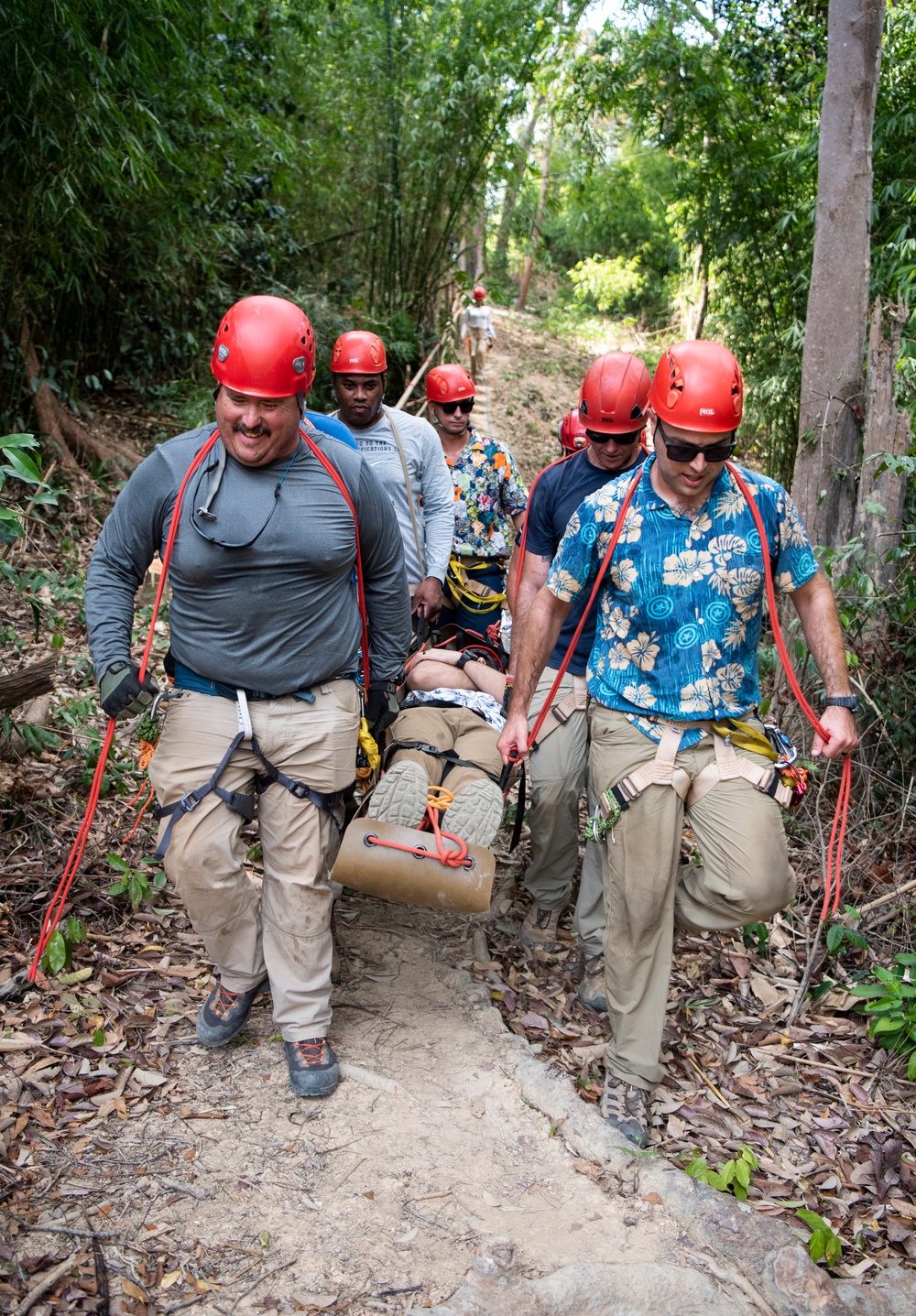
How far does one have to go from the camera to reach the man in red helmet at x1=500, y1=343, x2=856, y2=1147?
3.20 m

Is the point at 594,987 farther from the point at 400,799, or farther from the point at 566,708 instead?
the point at 400,799

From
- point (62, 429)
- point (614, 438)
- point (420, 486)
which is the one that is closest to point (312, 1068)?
point (614, 438)

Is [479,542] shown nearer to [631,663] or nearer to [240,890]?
[631,663]

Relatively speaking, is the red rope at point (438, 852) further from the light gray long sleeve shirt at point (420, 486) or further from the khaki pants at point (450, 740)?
the light gray long sleeve shirt at point (420, 486)

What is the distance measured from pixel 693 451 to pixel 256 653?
4.72ft

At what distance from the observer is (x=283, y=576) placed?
10.4ft

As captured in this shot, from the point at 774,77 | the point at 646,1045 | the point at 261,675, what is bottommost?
the point at 646,1045

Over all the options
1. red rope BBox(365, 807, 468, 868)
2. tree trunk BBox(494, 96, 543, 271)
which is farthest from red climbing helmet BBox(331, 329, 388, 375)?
tree trunk BBox(494, 96, 543, 271)

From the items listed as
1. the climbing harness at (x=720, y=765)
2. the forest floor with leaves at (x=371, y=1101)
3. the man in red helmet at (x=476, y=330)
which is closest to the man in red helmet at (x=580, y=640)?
the forest floor with leaves at (x=371, y=1101)

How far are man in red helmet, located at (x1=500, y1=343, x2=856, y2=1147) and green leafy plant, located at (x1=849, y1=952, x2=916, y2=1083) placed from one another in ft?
2.72

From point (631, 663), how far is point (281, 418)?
4.29 feet

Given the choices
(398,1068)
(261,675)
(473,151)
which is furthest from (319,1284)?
(473,151)

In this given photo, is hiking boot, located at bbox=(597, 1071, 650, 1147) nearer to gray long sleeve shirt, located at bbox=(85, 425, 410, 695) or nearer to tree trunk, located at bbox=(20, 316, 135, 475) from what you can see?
gray long sleeve shirt, located at bbox=(85, 425, 410, 695)

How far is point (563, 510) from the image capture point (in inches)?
165
